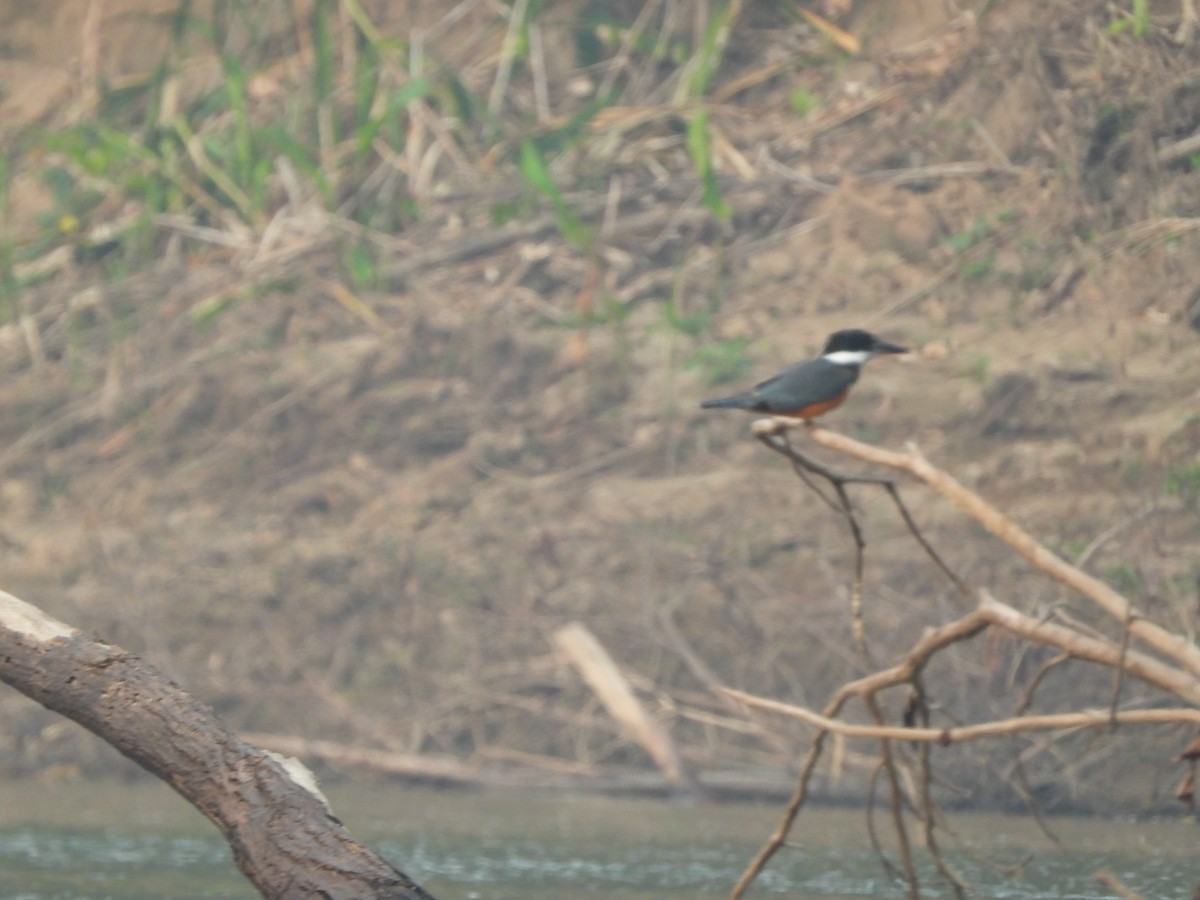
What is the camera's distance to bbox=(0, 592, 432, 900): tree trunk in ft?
12.1

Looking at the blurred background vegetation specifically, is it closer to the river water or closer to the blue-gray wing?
the river water

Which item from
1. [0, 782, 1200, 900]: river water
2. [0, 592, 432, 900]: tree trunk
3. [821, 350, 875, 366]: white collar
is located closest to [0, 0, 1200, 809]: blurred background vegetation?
[0, 782, 1200, 900]: river water

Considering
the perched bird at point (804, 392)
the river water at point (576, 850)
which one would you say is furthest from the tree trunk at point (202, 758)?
the river water at point (576, 850)

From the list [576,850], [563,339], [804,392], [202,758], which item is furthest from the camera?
[563,339]

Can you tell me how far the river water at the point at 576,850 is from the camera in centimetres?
585

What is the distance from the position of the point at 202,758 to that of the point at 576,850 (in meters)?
2.97

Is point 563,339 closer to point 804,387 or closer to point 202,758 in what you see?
point 804,387

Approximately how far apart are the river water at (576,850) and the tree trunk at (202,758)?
A: 6.66ft

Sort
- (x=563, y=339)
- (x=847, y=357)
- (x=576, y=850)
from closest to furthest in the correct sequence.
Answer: (x=847, y=357) < (x=576, y=850) < (x=563, y=339)

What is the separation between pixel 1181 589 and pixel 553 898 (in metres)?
3.17

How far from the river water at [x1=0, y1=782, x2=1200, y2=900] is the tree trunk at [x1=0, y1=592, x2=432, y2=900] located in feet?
6.66

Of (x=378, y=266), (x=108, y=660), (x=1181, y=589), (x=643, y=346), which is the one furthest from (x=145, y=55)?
(x=108, y=660)

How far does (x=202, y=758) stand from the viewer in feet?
12.4

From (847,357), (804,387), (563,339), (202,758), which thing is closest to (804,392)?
(804,387)
